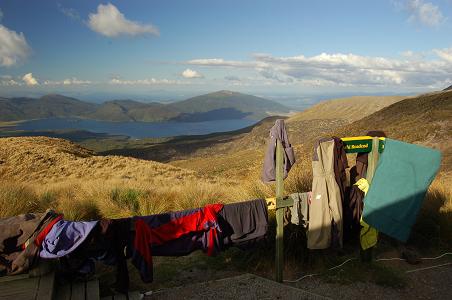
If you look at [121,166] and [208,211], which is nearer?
[208,211]

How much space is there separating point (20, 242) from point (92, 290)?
104cm

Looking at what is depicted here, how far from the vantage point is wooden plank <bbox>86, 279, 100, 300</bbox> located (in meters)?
4.36

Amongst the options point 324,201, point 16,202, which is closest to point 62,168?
point 16,202

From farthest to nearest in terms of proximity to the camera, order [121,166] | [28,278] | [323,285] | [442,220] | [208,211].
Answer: [121,166] < [442,220] < [323,285] < [208,211] < [28,278]

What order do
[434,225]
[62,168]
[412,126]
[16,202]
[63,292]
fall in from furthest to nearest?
1. [412,126]
2. [62,168]
3. [16,202]
4. [434,225]
5. [63,292]

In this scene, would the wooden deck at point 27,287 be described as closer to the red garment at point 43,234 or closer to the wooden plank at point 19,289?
the wooden plank at point 19,289

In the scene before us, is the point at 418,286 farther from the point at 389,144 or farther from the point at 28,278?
the point at 28,278

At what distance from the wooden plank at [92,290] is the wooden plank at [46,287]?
445mm

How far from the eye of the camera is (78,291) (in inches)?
176

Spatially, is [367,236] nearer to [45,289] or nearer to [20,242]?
[45,289]

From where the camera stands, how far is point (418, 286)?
5.59 meters

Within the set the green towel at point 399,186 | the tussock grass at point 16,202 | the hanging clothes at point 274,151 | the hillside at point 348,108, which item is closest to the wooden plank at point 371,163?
the green towel at point 399,186

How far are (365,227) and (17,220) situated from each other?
504 centimetres

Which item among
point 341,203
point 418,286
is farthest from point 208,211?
point 418,286
